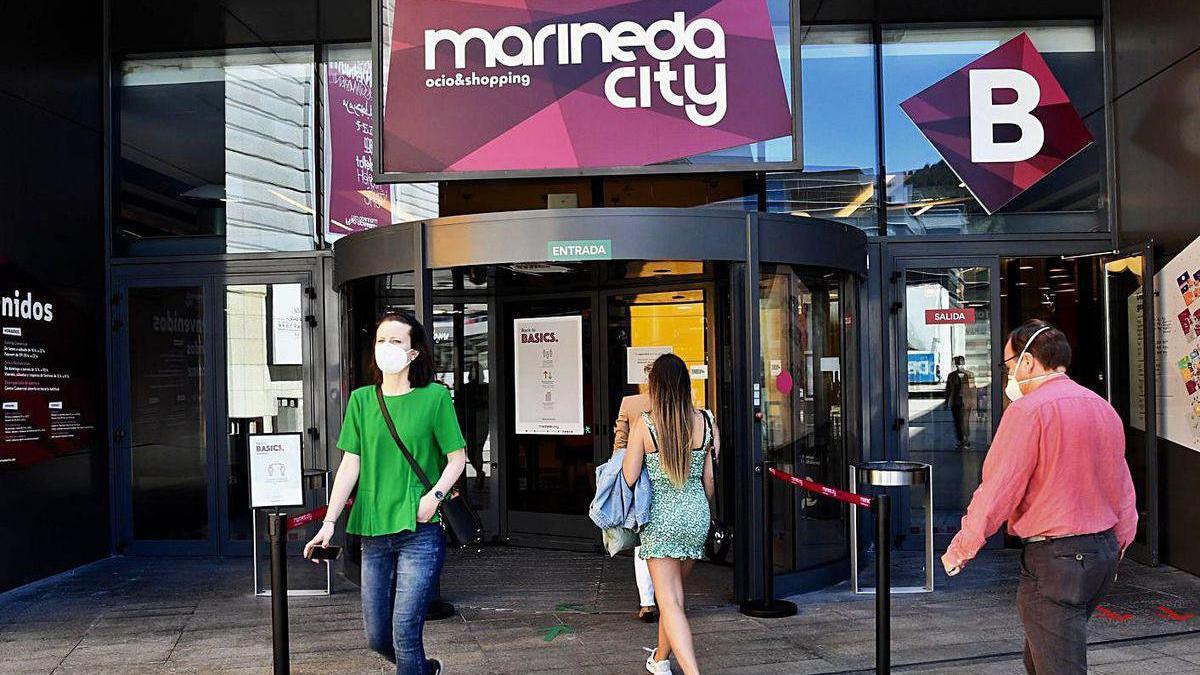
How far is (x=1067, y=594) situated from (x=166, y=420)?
764 cm

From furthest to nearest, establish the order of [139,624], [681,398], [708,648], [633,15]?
[633,15] → [139,624] → [708,648] → [681,398]

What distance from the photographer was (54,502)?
26.8ft

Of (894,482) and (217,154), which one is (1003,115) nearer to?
(894,482)

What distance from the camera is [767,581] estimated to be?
257 inches

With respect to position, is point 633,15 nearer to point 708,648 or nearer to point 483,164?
point 483,164

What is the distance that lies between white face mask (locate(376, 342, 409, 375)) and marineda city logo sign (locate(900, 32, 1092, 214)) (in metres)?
6.26

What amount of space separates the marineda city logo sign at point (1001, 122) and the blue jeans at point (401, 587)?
6481 millimetres

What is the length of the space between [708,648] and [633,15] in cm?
400

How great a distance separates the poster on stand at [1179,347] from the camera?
7.48 meters

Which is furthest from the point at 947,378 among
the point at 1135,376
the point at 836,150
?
the point at 836,150

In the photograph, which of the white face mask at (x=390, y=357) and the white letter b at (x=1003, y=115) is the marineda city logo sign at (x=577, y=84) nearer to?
the white letter b at (x=1003, y=115)

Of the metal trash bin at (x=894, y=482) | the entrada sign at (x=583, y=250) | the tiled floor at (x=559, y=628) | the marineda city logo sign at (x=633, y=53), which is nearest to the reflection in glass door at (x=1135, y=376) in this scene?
the tiled floor at (x=559, y=628)

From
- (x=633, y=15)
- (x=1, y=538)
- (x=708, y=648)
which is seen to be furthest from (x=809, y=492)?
(x=1, y=538)

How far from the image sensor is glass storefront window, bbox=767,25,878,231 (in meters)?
9.06
